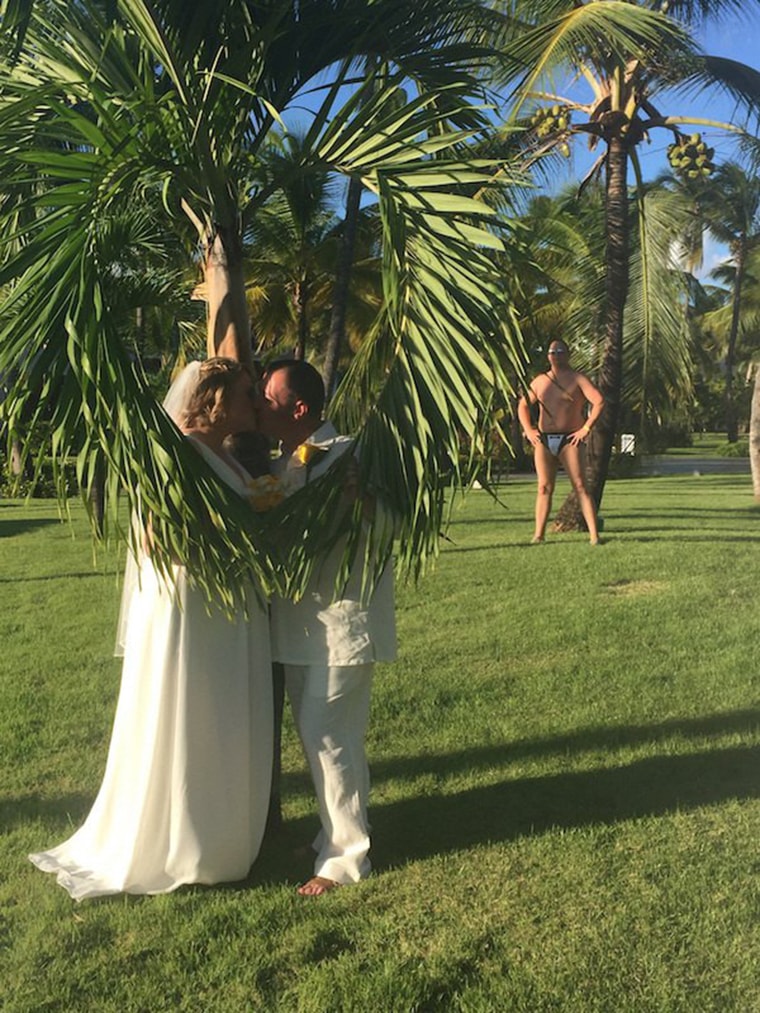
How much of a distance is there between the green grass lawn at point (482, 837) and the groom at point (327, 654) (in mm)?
206

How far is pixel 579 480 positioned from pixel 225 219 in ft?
21.9

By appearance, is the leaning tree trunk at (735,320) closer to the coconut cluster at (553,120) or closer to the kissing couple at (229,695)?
the coconut cluster at (553,120)

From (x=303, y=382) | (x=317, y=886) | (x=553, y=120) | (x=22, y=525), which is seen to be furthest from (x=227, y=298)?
(x=22, y=525)

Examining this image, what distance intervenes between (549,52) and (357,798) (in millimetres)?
4780

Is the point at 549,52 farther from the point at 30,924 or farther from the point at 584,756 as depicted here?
the point at 30,924

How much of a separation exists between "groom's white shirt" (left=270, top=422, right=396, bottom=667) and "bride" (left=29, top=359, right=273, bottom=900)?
106mm

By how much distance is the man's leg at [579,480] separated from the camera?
364 inches

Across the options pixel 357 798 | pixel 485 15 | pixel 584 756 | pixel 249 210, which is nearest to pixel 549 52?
pixel 485 15

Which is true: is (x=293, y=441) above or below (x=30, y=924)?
above

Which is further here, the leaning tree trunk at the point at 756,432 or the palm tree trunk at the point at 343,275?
the leaning tree trunk at the point at 756,432

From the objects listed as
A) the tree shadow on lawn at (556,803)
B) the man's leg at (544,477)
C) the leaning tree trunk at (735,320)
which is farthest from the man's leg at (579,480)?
the leaning tree trunk at (735,320)

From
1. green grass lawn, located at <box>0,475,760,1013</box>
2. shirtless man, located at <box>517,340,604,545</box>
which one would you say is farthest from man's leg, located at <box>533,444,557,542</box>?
green grass lawn, located at <box>0,475,760,1013</box>

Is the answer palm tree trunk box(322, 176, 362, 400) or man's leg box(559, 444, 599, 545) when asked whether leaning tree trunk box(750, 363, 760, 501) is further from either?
palm tree trunk box(322, 176, 362, 400)

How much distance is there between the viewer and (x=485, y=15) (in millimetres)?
3994
